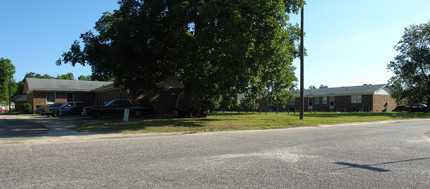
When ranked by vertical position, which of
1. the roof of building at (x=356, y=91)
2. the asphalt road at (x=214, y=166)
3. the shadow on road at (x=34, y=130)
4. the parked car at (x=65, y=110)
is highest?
the roof of building at (x=356, y=91)

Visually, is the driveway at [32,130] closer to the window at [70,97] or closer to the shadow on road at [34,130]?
the shadow on road at [34,130]

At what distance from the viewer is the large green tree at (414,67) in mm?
39594

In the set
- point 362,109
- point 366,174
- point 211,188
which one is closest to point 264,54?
point 366,174

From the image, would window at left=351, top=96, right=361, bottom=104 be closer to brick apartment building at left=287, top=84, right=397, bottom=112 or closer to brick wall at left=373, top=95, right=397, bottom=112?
brick apartment building at left=287, top=84, right=397, bottom=112

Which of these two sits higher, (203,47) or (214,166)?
(203,47)

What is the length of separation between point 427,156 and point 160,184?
7536 millimetres

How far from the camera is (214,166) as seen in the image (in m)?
6.38

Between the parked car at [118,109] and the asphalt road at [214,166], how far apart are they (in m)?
13.5

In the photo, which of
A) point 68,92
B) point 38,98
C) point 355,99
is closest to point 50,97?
point 38,98

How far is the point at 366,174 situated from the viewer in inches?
228

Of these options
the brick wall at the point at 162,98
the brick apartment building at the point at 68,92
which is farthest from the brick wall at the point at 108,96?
the brick wall at the point at 162,98

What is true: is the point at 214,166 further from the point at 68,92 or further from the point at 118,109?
the point at 68,92

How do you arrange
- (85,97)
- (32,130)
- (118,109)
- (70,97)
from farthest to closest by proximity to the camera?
(85,97), (70,97), (118,109), (32,130)

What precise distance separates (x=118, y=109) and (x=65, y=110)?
871cm
